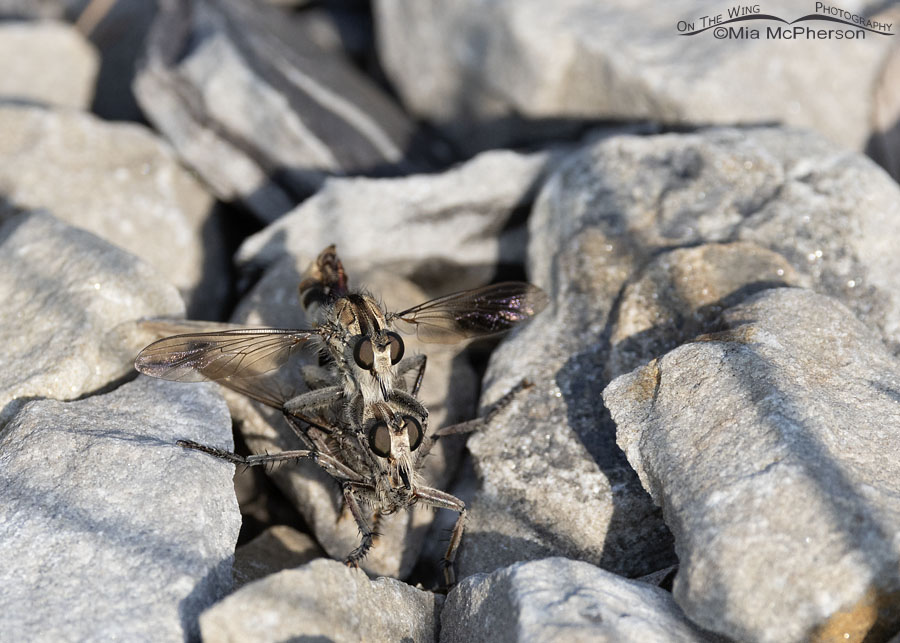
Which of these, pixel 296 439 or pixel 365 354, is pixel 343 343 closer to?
pixel 365 354

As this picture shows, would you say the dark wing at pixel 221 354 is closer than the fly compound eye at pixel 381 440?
No

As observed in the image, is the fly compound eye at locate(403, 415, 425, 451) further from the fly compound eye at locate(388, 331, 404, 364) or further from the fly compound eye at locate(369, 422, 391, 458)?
the fly compound eye at locate(388, 331, 404, 364)

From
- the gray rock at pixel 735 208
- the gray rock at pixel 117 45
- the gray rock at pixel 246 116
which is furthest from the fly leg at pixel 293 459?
the gray rock at pixel 117 45

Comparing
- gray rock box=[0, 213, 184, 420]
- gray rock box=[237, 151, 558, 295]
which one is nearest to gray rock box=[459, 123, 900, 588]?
gray rock box=[237, 151, 558, 295]

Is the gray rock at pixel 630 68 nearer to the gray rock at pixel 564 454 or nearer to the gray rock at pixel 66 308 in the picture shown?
the gray rock at pixel 564 454

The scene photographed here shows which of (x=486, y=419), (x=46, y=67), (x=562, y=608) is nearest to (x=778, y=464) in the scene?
(x=562, y=608)
